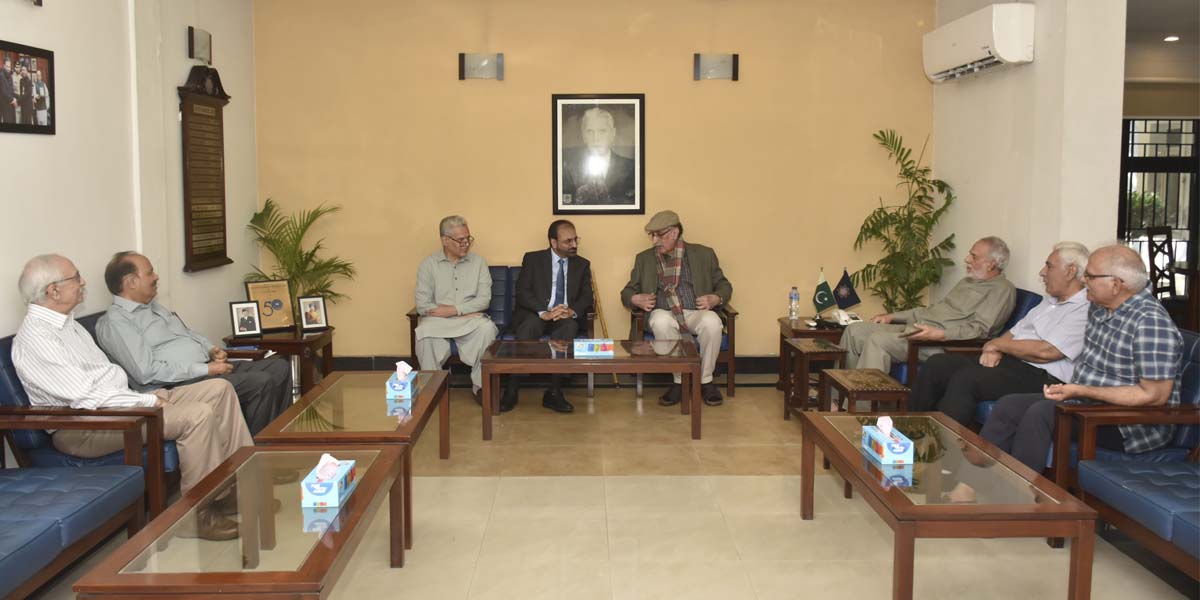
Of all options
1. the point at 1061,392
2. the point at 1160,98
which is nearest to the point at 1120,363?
the point at 1061,392

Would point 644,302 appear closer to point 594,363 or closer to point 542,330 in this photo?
point 542,330

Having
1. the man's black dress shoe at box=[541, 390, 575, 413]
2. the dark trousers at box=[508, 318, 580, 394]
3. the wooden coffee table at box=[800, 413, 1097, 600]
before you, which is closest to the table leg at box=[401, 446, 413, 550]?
the wooden coffee table at box=[800, 413, 1097, 600]

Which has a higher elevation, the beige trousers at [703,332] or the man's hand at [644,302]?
the man's hand at [644,302]

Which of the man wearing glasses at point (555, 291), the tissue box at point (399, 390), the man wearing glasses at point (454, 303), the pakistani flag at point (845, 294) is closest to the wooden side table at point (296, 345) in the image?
the man wearing glasses at point (454, 303)

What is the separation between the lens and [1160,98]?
31.2 feet

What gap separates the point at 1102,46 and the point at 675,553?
149 inches

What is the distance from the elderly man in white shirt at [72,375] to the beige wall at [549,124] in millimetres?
3284

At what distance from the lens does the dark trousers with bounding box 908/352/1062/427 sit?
4742 millimetres

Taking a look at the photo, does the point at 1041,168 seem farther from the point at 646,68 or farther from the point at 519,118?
the point at 519,118

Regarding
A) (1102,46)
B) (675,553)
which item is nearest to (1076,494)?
(675,553)

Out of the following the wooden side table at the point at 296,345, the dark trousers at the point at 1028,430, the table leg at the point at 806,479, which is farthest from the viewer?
the wooden side table at the point at 296,345

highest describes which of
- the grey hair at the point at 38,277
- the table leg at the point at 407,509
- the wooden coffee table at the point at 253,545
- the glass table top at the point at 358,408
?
the grey hair at the point at 38,277

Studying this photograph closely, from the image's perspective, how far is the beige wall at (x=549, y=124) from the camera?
7.16 metres

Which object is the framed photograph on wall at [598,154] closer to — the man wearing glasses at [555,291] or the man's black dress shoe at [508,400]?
the man wearing glasses at [555,291]
